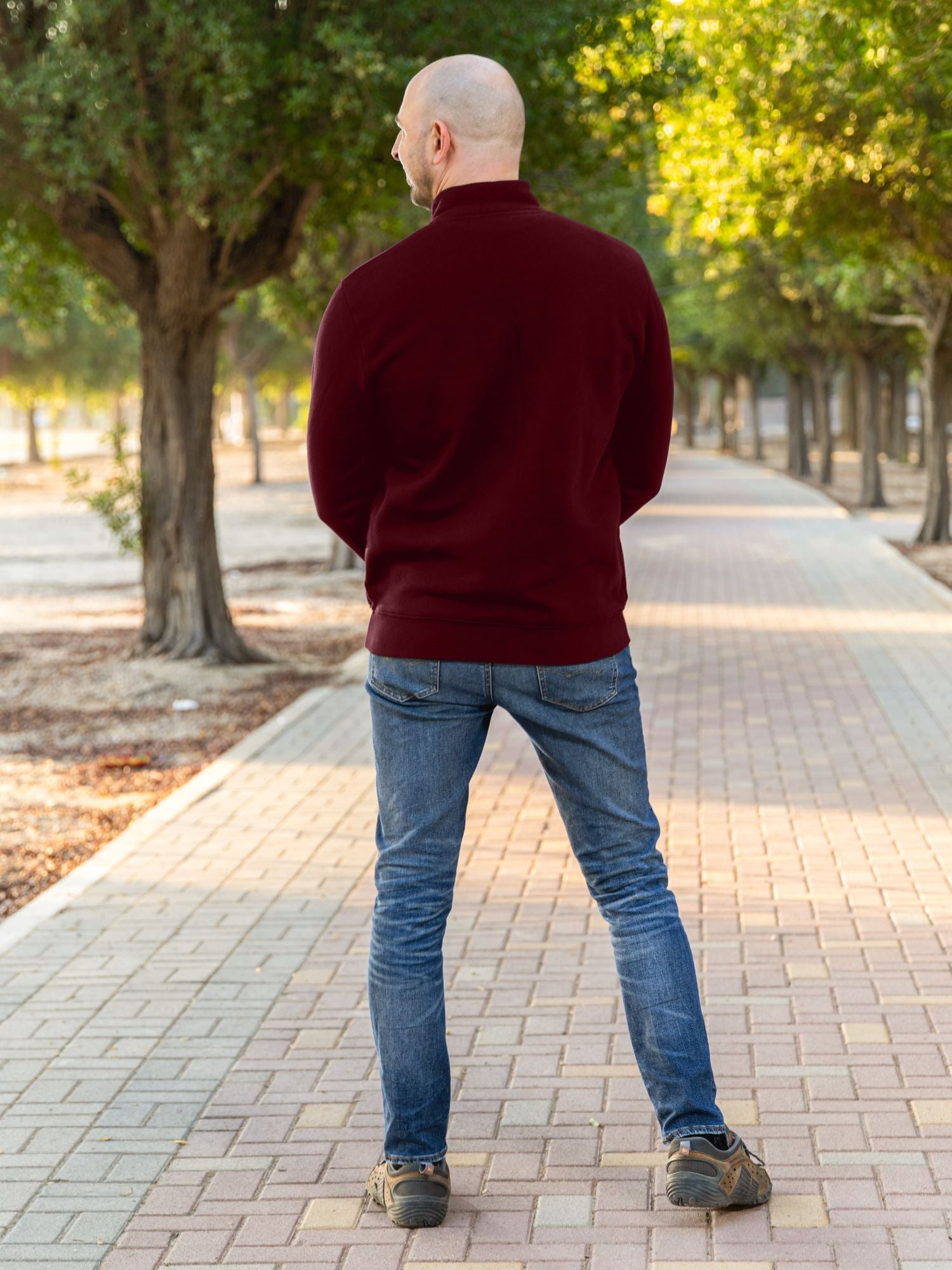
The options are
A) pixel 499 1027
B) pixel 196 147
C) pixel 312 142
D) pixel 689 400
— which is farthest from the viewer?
pixel 689 400

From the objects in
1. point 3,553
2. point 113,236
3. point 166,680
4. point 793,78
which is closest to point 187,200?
point 113,236

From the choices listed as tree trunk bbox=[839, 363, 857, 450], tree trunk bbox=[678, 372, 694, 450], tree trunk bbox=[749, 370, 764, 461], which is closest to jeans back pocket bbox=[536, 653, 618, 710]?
tree trunk bbox=[839, 363, 857, 450]

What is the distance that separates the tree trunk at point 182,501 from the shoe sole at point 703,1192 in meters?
8.10

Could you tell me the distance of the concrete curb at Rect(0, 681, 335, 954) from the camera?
5.10 m

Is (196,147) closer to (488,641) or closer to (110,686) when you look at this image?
(110,686)

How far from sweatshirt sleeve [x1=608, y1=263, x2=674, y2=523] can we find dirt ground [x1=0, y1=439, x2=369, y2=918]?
329 centimetres

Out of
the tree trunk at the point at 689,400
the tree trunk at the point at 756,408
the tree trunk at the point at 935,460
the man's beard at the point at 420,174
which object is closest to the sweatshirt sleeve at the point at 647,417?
the man's beard at the point at 420,174

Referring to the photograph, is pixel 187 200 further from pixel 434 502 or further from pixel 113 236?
pixel 434 502

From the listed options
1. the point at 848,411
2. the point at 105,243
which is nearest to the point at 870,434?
the point at 105,243

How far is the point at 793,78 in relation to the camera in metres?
12.0

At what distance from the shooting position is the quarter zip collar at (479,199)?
2.74 m

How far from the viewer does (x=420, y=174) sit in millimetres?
2818

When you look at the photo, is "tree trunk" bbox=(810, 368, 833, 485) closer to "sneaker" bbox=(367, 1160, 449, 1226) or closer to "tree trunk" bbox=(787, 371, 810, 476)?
"tree trunk" bbox=(787, 371, 810, 476)

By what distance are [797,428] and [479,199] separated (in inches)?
1351
